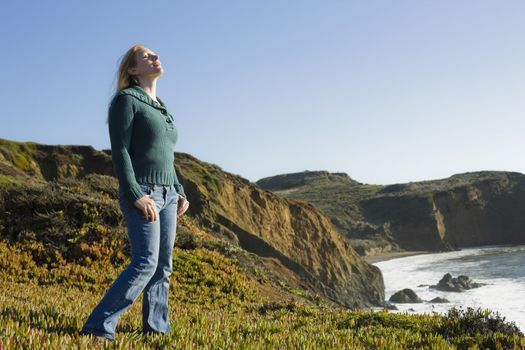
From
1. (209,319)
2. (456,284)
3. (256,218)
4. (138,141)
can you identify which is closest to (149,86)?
(138,141)

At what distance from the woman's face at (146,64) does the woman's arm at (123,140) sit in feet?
1.39

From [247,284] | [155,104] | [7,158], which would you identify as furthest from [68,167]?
[155,104]

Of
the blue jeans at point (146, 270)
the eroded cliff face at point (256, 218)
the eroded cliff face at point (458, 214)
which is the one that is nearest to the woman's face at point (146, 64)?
the blue jeans at point (146, 270)

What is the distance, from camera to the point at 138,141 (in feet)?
13.5

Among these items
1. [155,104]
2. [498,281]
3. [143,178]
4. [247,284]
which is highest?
[155,104]

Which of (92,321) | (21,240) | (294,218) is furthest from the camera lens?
(294,218)

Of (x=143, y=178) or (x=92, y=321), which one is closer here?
(x=92, y=321)

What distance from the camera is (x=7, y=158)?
28.2 m

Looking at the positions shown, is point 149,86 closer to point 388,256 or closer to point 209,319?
point 209,319

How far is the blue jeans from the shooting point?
3.82 meters

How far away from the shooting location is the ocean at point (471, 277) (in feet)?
99.5

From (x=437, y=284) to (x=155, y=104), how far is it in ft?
134

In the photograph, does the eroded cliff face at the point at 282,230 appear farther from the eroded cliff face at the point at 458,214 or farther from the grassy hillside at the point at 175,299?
the eroded cliff face at the point at 458,214

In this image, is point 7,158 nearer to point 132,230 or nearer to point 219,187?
point 219,187
